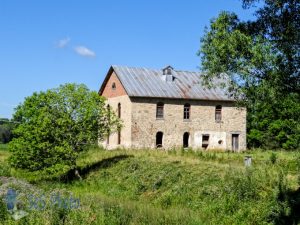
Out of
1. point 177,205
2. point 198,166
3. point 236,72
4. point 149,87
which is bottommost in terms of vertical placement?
point 177,205

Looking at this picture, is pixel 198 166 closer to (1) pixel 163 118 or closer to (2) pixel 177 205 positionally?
(2) pixel 177 205

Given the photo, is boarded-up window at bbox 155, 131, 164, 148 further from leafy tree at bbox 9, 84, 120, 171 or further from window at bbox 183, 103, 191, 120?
leafy tree at bbox 9, 84, 120, 171

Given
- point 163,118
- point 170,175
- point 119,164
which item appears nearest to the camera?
point 170,175

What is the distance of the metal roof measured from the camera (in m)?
37.1

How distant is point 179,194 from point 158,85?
68.1ft

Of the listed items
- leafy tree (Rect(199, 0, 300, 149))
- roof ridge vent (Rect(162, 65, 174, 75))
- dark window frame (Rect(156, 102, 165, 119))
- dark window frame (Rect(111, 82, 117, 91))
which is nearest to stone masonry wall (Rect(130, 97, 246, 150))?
dark window frame (Rect(156, 102, 165, 119))

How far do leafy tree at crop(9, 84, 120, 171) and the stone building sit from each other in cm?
1052

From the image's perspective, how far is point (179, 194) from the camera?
18484mm

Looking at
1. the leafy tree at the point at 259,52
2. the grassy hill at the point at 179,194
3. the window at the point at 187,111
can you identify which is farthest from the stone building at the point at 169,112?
the leafy tree at the point at 259,52

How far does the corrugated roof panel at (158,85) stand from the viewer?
37.1 m

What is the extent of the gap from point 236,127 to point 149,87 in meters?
9.09

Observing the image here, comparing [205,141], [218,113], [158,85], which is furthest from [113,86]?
[218,113]

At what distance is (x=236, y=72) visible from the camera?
11.8 meters

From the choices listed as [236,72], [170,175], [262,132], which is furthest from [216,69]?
[262,132]
